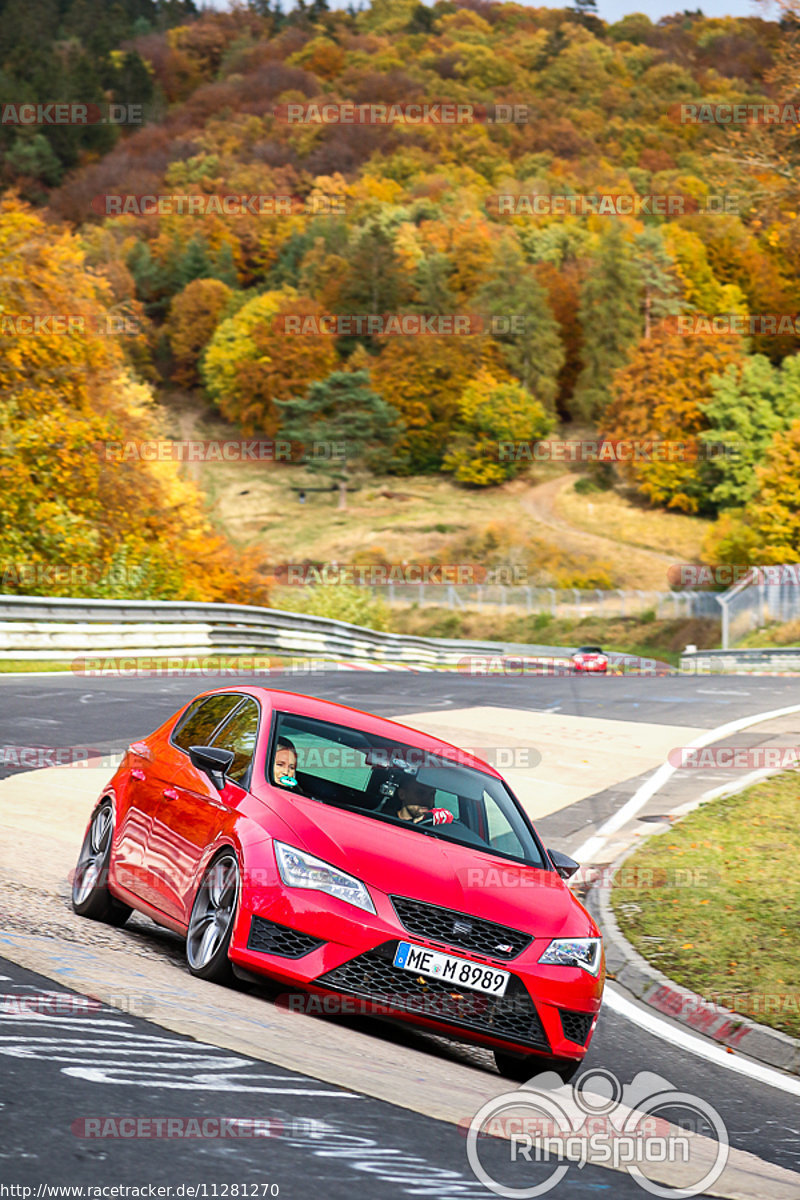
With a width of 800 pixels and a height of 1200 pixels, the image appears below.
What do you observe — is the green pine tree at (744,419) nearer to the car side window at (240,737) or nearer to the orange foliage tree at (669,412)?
the orange foliage tree at (669,412)

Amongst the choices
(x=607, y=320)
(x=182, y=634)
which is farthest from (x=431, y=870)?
(x=607, y=320)

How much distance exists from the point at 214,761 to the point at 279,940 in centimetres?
114

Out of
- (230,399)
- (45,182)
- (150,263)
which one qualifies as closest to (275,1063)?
(230,399)

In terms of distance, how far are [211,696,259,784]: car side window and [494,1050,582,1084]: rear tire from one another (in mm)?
1865

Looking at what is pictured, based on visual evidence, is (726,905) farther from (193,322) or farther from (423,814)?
(193,322)

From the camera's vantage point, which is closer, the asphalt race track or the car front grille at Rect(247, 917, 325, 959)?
the asphalt race track

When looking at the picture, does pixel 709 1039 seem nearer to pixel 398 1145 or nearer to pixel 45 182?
pixel 398 1145

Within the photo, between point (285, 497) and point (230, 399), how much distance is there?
73.3 feet

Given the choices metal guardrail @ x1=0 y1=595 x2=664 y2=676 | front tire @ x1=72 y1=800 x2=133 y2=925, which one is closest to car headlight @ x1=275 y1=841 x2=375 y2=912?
front tire @ x1=72 y1=800 x2=133 y2=925

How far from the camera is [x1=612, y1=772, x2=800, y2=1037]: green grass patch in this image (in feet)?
26.7

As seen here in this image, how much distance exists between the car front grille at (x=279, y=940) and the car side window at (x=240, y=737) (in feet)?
3.42

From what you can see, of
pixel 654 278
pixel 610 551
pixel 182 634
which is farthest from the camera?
pixel 654 278

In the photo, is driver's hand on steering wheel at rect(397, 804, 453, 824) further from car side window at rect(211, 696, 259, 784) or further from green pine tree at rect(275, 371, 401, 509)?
green pine tree at rect(275, 371, 401, 509)

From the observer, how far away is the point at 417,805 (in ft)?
23.0
